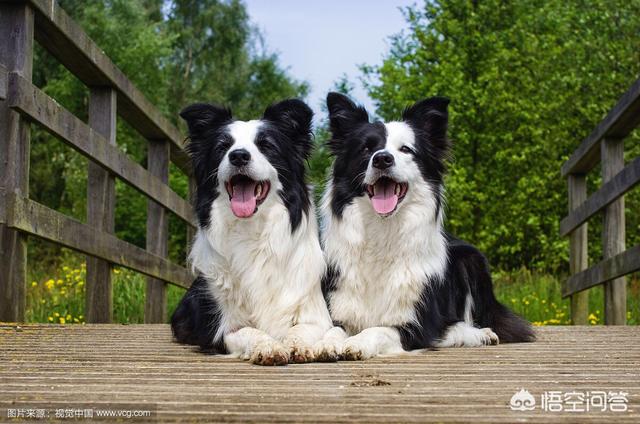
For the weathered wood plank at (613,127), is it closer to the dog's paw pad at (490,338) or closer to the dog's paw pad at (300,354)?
the dog's paw pad at (490,338)

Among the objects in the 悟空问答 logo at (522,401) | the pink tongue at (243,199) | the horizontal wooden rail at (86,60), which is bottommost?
the 悟空问答 logo at (522,401)

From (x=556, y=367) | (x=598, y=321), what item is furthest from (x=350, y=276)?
(x=598, y=321)

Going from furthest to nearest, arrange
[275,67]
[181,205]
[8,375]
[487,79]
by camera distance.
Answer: [275,67] < [487,79] < [181,205] < [8,375]

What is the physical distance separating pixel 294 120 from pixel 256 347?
1195mm

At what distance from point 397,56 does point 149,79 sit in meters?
7.43

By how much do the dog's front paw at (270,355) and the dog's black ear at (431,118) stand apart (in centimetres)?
146

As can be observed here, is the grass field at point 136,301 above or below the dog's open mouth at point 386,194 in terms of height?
below

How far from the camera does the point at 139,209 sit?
2259cm

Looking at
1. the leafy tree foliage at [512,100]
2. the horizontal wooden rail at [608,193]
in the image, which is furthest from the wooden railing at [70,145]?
the leafy tree foliage at [512,100]

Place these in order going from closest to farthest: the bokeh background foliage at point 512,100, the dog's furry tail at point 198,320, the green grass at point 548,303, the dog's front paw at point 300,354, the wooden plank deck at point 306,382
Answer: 1. the wooden plank deck at point 306,382
2. the dog's front paw at point 300,354
3. the dog's furry tail at point 198,320
4. the green grass at point 548,303
5. the bokeh background foliage at point 512,100

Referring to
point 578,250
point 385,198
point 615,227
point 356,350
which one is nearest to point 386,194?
point 385,198

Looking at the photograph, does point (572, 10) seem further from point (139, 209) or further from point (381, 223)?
point (381, 223)

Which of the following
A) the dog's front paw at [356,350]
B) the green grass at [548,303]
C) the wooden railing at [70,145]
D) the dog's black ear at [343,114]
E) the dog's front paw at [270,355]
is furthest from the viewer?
the green grass at [548,303]

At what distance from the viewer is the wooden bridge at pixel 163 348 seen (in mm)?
1919
